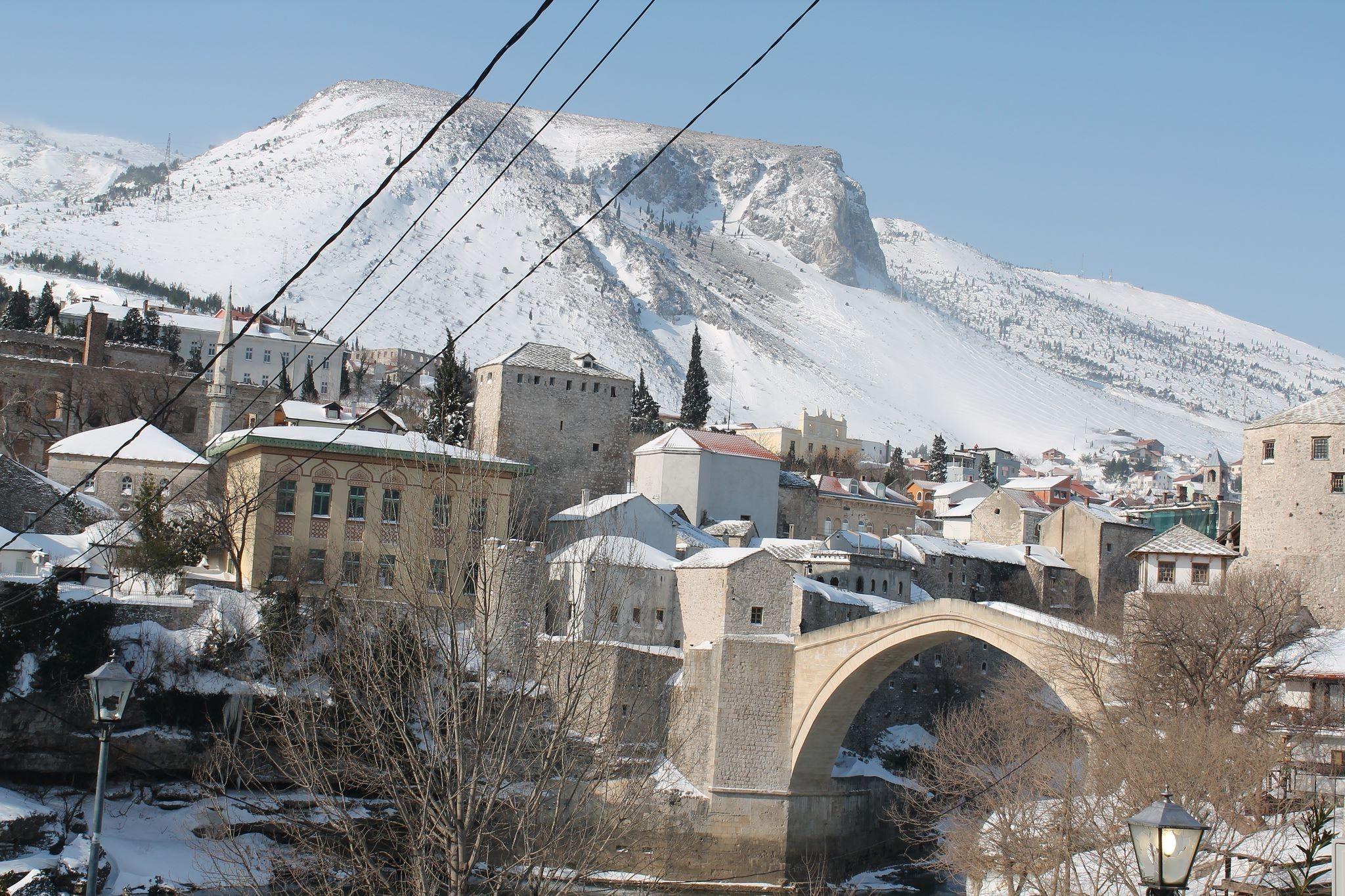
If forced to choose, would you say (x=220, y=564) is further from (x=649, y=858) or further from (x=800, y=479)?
(x=800, y=479)

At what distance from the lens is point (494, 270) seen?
17300 cm

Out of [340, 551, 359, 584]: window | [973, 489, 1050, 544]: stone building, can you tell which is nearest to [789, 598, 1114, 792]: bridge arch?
[340, 551, 359, 584]: window

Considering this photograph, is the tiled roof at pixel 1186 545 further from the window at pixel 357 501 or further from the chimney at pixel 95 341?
the chimney at pixel 95 341

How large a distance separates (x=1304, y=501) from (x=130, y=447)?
37.4m

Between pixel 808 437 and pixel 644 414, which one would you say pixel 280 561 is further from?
pixel 808 437

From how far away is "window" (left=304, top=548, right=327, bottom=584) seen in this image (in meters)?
37.2

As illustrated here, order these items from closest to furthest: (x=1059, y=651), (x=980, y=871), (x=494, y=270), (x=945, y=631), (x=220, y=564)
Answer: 1. (x=980, y=871)
2. (x=1059, y=651)
3. (x=945, y=631)
4. (x=220, y=564)
5. (x=494, y=270)

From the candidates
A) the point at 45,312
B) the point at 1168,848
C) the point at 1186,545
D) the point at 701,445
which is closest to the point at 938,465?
the point at 701,445

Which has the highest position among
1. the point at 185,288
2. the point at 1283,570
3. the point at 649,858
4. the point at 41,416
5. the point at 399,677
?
the point at 185,288

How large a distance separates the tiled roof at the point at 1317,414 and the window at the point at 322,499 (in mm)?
27064

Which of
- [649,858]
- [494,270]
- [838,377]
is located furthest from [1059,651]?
[838,377]

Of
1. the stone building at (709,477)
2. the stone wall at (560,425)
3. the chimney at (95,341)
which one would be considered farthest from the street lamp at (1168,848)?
the chimney at (95,341)

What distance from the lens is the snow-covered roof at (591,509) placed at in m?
43.4

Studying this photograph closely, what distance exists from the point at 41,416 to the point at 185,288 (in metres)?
99.0
